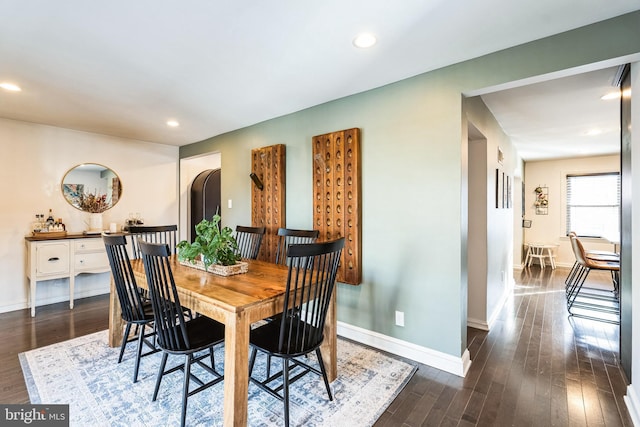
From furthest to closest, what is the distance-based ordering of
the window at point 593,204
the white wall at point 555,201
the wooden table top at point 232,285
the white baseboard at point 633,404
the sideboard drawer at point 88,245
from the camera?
the white wall at point 555,201
the window at point 593,204
the sideboard drawer at point 88,245
the white baseboard at point 633,404
the wooden table top at point 232,285

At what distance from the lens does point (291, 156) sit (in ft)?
11.4

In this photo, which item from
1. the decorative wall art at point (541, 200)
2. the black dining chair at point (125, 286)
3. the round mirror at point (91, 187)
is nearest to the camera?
the black dining chair at point (125, 286)

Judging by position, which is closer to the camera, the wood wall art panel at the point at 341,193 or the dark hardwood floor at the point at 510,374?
the dark hardwood floor at the point at 510,374

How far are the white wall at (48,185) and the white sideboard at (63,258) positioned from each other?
18cm

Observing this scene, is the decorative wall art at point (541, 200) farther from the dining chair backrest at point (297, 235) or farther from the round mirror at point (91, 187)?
the round mirror at point (91, 187)

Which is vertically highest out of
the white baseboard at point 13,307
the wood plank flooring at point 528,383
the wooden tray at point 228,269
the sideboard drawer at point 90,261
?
the wooden tray at point 228,269

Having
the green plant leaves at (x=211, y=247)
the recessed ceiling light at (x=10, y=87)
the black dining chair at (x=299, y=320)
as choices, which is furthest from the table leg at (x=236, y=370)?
the recessed ceiling light at (x=10, y=87)

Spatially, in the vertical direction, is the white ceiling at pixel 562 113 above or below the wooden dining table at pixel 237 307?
above

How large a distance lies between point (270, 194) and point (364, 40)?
2131 mm

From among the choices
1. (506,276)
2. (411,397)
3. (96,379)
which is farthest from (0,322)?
(506,276)

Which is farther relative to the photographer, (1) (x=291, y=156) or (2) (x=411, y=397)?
(1) (x=291, y=156)

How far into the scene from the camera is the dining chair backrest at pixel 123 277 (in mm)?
2127

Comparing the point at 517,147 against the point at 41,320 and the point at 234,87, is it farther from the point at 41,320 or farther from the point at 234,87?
the point at 41,320

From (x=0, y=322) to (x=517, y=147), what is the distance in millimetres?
7758
